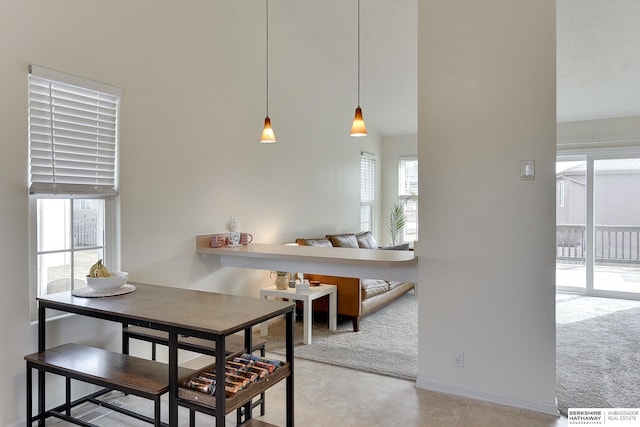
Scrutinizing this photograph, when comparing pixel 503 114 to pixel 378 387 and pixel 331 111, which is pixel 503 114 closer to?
pixel 378 387

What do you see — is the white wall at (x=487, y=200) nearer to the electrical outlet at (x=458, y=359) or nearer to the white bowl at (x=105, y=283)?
the electrical outlet at (x=458, y=359)

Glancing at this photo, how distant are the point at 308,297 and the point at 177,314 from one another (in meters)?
1.87

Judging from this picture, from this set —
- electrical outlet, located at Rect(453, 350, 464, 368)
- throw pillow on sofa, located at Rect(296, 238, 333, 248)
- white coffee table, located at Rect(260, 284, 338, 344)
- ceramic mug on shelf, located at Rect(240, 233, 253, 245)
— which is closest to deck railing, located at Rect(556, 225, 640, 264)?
throw pillow on sofa, located at Rect(296, 238, 333, 248)

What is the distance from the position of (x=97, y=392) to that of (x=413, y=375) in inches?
84.7

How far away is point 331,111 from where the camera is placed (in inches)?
223

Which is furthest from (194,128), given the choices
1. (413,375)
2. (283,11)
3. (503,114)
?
(413,375)

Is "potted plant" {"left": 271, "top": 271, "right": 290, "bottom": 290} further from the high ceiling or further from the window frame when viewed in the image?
the high ceiling

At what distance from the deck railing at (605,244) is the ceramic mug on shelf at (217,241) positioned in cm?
491

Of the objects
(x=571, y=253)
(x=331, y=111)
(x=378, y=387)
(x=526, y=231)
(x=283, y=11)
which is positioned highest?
(x=283, y=11)

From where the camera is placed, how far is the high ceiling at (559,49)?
12.6 ft

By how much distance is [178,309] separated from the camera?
7.13ft

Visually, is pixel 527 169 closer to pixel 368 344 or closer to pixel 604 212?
pixel 368 344

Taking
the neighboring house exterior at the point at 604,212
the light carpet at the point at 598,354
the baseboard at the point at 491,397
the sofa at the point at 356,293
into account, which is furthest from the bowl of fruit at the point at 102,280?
the neighboring house exterior at the point at 604,212

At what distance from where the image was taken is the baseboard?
2.57 meters
